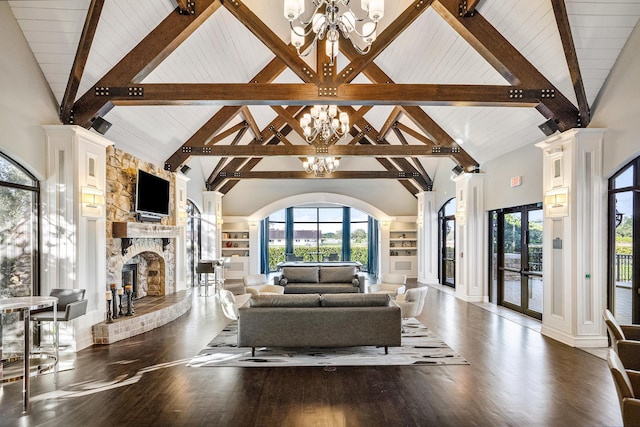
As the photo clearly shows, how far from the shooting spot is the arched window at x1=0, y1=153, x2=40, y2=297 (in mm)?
4543

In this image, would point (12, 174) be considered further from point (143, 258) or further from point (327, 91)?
point (327, 91)

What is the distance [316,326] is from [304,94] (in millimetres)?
3148

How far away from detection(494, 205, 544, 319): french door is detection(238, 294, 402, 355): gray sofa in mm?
3735

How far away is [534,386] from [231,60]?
682cm

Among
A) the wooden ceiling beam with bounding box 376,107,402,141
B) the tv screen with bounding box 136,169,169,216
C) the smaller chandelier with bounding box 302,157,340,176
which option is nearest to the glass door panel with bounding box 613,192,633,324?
the wooden ceiling beam with bounding box 376,107,402,141

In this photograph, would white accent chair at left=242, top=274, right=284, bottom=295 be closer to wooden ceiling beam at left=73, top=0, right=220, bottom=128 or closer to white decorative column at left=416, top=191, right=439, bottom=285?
wooden ceiling beam at left=73, top=0, right=220, bottom=128

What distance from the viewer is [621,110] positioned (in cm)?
494

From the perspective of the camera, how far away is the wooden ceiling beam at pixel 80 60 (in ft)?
14.7

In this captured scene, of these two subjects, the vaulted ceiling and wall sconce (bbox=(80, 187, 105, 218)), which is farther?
wall sconce (bbox=(80, 187, 105, 218))

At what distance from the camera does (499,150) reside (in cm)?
803

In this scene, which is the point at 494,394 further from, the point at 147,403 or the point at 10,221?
the point at 10,221

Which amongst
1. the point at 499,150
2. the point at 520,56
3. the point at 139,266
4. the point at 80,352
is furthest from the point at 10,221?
the point at 499,150

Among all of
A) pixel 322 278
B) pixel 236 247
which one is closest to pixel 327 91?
pixel 322 278

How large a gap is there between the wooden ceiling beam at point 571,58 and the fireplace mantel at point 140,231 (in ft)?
22.6
